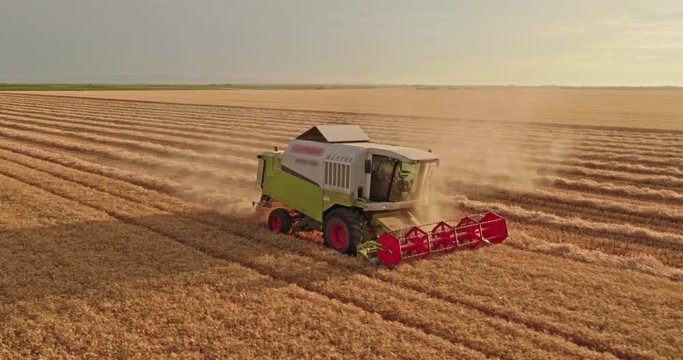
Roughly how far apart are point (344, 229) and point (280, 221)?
2.09 metres

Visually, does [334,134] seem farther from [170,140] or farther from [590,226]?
[170,140]

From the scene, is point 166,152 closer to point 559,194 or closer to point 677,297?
point 559,194

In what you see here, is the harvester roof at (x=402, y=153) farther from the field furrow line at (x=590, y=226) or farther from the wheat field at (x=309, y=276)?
the field furrow line at (x=590, y=226)

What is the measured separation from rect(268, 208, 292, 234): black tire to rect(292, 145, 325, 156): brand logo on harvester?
1455 millimetres

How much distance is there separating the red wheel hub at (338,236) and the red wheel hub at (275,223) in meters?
1.69

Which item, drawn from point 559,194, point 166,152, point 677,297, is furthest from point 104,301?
point 166,152

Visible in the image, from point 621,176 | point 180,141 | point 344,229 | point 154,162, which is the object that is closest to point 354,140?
point 344,229

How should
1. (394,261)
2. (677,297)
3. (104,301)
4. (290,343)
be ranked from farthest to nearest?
(394,261) → (677,297) → (104,301) → (290,343)

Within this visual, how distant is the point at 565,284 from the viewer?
9.77 meters

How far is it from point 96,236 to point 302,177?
183 inches

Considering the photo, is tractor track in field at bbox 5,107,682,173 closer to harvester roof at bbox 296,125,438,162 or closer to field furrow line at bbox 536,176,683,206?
field furrow line at bbox 536,176,683,206

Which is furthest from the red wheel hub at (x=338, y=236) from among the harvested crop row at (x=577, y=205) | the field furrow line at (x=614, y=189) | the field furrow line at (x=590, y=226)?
the field furrow line at (x=614, y=189)

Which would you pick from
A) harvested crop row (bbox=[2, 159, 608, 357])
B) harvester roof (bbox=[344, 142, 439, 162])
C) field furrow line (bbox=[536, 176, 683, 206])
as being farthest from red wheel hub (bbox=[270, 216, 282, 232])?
field furrow line (bbox=[536, 176, 683, 206])

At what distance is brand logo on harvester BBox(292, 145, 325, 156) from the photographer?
12039 millimetres
